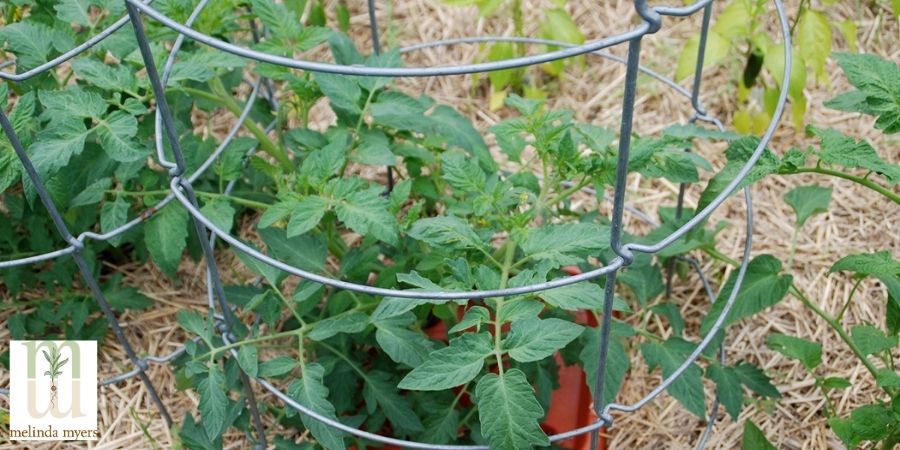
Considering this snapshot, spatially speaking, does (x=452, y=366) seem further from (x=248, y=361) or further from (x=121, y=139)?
(x=121, y=139)

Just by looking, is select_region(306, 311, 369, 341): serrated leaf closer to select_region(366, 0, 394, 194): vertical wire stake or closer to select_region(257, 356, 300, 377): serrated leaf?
select_region(257, 356, 300, 377): serrated leaf

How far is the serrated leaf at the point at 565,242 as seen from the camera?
3.83 feet

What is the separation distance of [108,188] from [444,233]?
23.2 inches

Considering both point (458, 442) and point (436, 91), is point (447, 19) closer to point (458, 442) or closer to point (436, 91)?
point (436, 91)

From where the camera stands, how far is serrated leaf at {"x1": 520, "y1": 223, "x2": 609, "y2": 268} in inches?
45.9

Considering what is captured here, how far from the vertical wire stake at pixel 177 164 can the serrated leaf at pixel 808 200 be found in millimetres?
978

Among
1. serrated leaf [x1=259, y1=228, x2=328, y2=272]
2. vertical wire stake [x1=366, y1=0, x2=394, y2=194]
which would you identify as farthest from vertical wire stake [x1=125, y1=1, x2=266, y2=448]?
vertical wire stake [x1=366, y1=0, x2=394, y2=194]

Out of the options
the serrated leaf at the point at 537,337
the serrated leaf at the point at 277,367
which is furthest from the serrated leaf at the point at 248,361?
the serrated leaf at the point at 537,337

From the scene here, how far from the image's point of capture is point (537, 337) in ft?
3.68

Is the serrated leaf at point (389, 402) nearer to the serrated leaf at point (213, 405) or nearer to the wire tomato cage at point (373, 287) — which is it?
the wire tomato cage at point (373, 287)

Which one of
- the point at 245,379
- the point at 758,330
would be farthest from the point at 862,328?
the point at 245,379

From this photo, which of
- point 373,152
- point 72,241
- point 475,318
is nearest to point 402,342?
point 475,318

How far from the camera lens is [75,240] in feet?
4.56

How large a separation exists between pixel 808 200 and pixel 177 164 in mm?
1080
